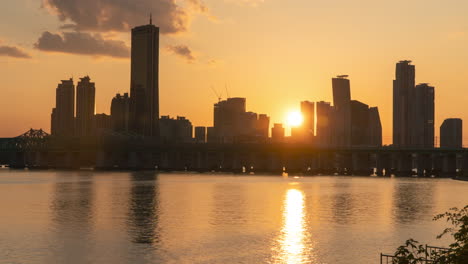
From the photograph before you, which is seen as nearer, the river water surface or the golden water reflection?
the golden water reflection

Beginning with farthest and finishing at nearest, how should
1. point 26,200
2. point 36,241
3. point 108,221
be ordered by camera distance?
point 26,200 < point 108,221 < point 36,241

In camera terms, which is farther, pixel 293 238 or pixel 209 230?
pixel 209 230

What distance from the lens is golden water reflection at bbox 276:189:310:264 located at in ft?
170

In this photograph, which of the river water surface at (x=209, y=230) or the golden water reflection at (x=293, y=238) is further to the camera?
the river water surface at (x=209, y=230)

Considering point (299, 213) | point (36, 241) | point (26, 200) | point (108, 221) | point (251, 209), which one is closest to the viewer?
point (36, 241)

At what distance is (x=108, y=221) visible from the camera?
3123 inches

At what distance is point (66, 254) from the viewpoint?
5288 cm

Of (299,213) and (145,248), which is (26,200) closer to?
(299,213)

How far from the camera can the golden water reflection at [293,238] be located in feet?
170

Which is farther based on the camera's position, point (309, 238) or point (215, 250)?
point (309, 238)

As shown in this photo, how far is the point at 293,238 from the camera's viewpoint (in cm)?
6397

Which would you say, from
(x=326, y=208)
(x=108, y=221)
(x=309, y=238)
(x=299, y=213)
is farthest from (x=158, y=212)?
(x=309, y=238)

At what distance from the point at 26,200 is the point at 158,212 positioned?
1448 inches

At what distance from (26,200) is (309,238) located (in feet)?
232
